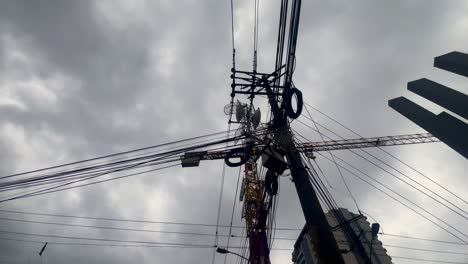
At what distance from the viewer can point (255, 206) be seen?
30.5m

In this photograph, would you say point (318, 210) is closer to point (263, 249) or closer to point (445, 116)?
point (445, 116)

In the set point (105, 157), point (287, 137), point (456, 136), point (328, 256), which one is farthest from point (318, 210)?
point (105, 157)

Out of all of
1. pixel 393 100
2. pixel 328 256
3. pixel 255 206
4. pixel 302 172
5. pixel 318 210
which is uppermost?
pixel 255 206

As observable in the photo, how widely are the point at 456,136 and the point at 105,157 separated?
1040 cm

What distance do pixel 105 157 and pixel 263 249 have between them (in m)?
17.2

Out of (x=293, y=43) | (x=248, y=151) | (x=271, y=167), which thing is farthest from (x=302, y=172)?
(x=293, y=43)

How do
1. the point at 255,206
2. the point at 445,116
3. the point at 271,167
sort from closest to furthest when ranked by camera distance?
1. the point at 445,116
2. the point at 271,167
3. the point at 255,206

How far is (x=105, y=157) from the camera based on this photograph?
29.2 feet

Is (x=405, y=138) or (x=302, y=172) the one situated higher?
(x=405, y=138)

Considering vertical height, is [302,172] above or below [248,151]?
below

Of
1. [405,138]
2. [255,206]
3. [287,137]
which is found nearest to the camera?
[287,137]

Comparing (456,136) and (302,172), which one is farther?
(302,172)

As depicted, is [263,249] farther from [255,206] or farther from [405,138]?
[405,138]

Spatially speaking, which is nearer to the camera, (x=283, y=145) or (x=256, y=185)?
(x=283, y=145)
